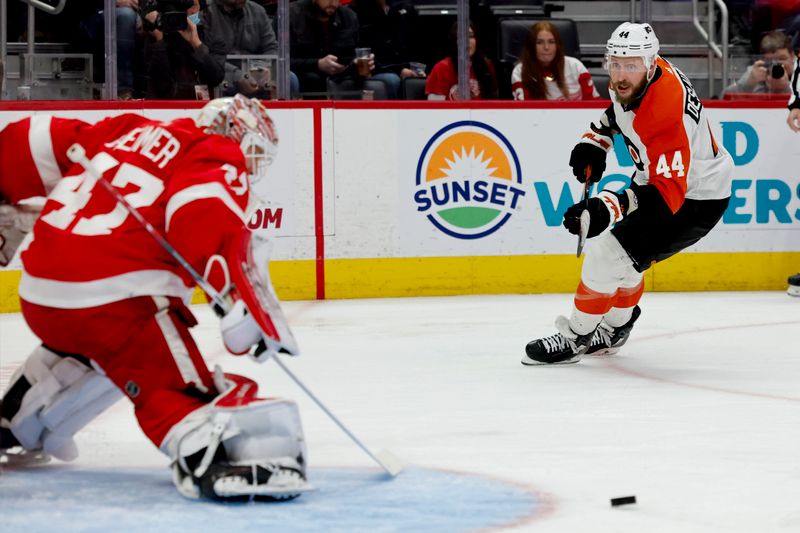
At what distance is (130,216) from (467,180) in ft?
12.5

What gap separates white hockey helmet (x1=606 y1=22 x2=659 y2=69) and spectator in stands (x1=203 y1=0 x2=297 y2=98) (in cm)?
222

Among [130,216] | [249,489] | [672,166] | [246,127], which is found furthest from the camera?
[672,166]

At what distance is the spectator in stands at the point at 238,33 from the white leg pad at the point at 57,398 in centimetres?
353

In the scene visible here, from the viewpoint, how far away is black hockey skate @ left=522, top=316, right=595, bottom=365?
477 centimetres

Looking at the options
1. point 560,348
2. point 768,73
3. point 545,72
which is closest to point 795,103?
point 768,73

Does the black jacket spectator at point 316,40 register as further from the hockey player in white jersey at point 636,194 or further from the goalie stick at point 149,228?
the goalie stick at point 149,228

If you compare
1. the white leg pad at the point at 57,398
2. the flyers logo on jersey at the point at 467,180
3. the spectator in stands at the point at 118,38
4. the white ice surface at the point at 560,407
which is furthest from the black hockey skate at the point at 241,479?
the flyers logo on jersey at the point at 467,180

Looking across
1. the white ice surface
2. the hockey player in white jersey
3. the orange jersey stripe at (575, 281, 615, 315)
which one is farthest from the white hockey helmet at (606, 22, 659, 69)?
the white ice surface

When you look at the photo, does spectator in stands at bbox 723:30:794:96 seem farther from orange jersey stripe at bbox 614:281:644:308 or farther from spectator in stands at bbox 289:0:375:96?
orange jersey stripe at bbox 614:281:644:308

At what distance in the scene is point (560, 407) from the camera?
398 cm

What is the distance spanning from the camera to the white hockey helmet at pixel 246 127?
2.97m

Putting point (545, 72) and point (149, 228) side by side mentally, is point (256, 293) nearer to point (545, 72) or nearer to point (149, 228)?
point (149, 228)

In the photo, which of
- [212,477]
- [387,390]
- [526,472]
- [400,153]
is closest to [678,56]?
[400,153]

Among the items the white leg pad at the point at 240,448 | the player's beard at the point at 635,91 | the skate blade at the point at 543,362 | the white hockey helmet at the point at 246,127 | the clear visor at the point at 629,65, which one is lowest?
the skate blade at the point at 543,362
